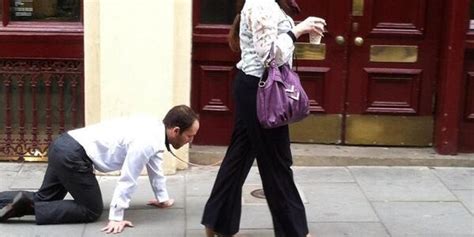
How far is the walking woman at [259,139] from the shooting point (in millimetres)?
4750

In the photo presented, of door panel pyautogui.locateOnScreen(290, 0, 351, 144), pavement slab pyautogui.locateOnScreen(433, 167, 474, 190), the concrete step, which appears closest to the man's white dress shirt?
the concrete step

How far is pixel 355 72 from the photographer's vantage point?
7176 mm

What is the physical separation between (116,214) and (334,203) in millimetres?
1660

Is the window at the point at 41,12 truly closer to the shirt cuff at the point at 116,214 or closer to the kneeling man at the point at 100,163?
the kneeling man at the point at 100,163

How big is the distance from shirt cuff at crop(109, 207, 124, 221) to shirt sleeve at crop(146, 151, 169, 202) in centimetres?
35

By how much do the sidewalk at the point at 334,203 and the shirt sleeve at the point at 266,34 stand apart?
1.39 metres

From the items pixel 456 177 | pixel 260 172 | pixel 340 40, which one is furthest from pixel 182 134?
pixel 456 177

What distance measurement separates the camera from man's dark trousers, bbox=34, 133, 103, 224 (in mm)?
5527

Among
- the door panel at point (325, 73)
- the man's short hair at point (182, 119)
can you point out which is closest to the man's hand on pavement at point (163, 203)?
the man's short hair at point (182, 119)

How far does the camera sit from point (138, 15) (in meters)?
6.50

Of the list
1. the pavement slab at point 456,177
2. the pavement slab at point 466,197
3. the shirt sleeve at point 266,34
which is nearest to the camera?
the shirt sleeve at point 266,34

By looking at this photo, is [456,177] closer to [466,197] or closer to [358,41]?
[466,197]

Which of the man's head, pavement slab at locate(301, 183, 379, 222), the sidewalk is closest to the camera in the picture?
the man's head

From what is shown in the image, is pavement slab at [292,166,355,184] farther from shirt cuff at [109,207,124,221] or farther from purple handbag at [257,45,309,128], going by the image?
purple handbag at [257,45,309,128]
